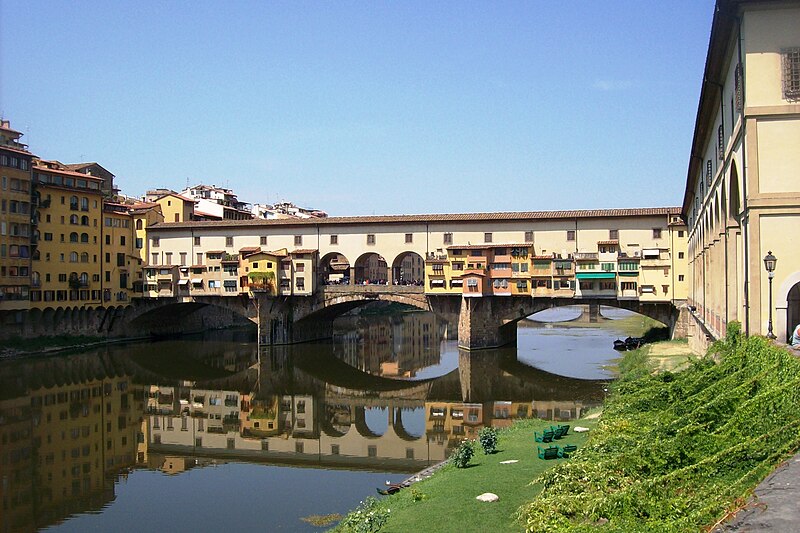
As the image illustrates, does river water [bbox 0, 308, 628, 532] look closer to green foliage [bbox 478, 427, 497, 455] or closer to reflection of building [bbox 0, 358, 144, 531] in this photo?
reflection of building [bbox 0, 358, 144, 531]

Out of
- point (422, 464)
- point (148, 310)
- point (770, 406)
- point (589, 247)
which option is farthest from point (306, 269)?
point (770, 406)

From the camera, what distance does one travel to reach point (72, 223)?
4697cm

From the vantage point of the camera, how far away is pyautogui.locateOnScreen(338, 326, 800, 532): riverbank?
8.20 metres

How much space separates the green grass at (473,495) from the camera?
11.8 metres

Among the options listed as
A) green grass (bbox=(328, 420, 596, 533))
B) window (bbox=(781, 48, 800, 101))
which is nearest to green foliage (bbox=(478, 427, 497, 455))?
green grass (bbox=(328, 420, 596, 533))

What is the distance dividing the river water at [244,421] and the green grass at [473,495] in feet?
8.49

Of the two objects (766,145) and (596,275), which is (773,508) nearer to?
(766,145)

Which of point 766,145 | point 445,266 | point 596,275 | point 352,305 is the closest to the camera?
point 766,145

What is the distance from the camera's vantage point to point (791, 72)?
13258 mm

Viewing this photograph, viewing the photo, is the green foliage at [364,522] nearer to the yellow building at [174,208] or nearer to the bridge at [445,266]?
the bridge at [445,266]

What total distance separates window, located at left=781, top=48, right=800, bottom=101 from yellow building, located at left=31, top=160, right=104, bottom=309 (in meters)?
42.8

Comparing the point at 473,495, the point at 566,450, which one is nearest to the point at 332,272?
the point at 566,450

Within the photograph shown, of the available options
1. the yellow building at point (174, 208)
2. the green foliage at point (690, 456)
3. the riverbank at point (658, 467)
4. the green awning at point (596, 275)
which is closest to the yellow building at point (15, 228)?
the yellow building at point (174, 208)

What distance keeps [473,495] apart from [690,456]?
4.65m
